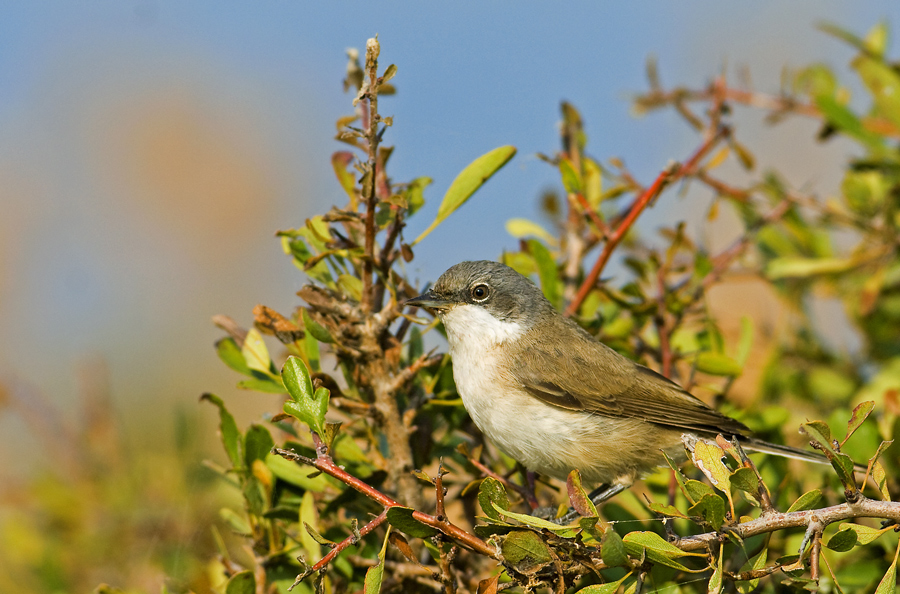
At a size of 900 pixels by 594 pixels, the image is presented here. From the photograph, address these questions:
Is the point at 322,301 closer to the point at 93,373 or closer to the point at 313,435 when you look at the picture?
the point at 313,435

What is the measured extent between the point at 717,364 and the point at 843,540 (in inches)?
58.3

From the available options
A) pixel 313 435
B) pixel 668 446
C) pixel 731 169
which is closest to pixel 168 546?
pixel 313 435

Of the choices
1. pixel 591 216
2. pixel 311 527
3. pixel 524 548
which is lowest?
pixel 311 527

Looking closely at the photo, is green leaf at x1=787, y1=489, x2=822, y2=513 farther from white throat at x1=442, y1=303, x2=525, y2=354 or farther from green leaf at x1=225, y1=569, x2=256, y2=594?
green leaf at x1=225, y1=569, x2=256, y2=594

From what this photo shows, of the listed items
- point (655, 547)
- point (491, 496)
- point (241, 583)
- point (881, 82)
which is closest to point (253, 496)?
point (241, 583)

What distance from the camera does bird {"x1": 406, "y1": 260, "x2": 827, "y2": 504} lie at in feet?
10.7

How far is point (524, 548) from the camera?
2.12 metres

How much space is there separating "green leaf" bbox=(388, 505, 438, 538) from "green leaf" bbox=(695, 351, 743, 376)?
5.91ft

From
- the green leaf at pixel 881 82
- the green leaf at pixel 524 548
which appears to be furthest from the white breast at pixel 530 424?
the green leaf at pixel 881 82

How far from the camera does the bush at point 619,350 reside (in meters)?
2.10

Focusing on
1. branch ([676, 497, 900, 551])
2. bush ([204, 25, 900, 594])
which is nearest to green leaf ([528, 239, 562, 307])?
bush ([204, 25, 900, 594])

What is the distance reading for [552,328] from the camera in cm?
377

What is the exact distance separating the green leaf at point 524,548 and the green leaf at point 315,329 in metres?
1.02

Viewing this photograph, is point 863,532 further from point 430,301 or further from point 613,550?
point 430,301
